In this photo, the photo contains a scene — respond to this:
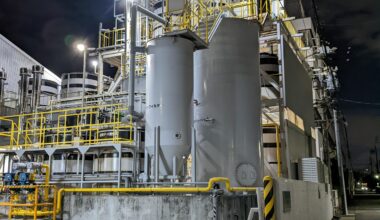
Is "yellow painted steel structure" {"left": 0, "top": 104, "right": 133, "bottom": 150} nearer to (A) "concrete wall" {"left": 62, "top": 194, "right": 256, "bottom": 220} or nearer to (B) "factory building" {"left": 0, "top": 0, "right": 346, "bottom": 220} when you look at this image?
(B) "factory building" {"left": 0, "top": 0, "right": 346, "bottom": 220}

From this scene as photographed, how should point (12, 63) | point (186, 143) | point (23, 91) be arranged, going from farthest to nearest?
1. point (12, 63)
2. point (23, 91)
3. point (186, 143)

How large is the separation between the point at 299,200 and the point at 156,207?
168 inches

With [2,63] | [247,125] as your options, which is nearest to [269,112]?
[247,125]

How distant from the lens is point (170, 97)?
33.7ft

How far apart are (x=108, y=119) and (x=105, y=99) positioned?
349 centimetres

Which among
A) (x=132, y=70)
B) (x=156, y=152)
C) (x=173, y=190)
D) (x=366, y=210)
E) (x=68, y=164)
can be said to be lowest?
(x=366, y=210)

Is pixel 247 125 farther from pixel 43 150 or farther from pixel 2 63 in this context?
pixel 2 63

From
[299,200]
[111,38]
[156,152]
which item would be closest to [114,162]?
[156,152]

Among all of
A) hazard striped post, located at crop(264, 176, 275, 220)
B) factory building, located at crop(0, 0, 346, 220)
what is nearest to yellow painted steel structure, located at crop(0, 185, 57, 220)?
factory building, located at crop(0, 0, 346, 220)

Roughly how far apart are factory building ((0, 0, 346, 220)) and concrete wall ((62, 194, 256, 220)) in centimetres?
2

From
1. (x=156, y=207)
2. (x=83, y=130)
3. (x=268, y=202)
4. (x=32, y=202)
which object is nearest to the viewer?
(x=268, y=202)

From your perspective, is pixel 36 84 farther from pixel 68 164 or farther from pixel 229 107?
pixel 229 107

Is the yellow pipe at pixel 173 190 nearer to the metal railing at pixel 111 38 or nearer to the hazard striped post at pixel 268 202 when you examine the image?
the hazard striped post at pixel 268 202

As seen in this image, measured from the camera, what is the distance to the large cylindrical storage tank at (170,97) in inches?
396
